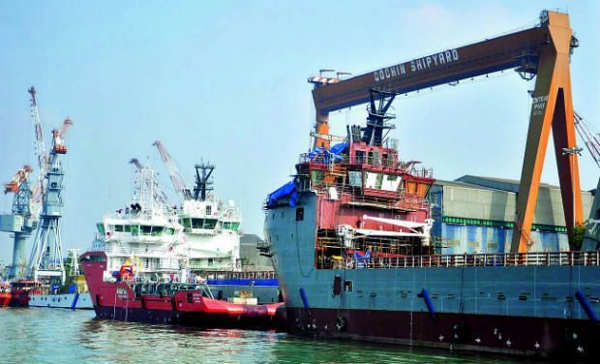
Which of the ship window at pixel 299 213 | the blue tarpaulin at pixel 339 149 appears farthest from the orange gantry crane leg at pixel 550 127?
the ship window at pixel 299 213

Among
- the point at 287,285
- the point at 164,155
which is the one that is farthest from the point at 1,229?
the point at 287,285

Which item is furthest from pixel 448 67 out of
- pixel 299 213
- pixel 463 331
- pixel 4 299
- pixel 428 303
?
pixel 4 299

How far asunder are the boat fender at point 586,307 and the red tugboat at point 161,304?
2364 centimetres

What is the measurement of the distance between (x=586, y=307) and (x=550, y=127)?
26.1 meters

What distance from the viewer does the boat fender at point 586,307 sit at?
27906 mm

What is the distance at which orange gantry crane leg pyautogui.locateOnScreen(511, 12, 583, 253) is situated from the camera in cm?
5203

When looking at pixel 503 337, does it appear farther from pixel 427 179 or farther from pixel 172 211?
pixel 172 211

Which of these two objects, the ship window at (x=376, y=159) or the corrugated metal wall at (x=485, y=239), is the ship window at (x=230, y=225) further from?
the ship window at (x=376, y=159)

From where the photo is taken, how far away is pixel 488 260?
32906 millimetres

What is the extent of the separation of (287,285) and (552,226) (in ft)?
91.9

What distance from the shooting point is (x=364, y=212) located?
1663 inches

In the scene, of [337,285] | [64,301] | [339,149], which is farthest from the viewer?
[64,301]

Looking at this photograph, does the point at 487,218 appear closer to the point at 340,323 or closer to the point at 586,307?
the point at 340,323

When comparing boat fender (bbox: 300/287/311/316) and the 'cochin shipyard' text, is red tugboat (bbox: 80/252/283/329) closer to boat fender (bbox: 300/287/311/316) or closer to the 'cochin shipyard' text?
boat fender (bbox: 300/287/311/316)
